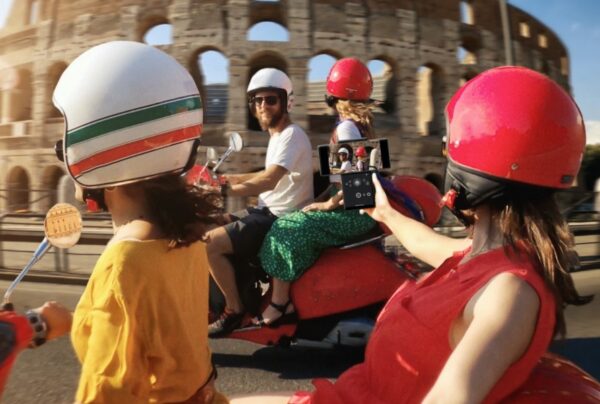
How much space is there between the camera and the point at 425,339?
120cm

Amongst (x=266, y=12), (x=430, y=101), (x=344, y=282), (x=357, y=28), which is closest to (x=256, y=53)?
(x=266, y=12)

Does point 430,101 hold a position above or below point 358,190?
above

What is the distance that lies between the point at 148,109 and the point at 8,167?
2253 centimetres

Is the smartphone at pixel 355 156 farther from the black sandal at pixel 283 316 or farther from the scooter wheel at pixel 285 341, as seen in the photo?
the scooter wheel at pixel 285 341

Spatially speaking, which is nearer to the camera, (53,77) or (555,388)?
(555,388)

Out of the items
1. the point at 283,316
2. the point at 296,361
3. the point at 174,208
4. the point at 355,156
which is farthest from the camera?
the point at 296,361

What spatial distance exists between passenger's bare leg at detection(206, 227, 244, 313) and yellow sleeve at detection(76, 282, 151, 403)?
2412 millimetres

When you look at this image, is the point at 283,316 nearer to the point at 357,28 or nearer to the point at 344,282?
the point at 344,282

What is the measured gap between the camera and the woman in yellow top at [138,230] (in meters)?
1.17

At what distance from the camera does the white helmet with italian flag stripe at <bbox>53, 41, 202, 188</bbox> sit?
1.30 metres

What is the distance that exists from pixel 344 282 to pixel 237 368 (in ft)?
3.16

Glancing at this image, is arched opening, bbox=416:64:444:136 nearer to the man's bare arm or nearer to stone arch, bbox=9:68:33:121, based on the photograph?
stone arch, bbox=9:68:33:121

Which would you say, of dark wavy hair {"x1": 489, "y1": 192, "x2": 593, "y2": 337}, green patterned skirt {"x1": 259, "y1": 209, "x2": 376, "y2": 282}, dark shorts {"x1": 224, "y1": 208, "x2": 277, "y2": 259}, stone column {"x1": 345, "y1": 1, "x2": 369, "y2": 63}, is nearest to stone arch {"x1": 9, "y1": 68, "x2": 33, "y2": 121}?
stone column {"x1": 345, "y1": 1, "x2": 369, "y2": 63}

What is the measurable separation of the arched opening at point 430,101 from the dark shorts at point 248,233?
56.2 ft
